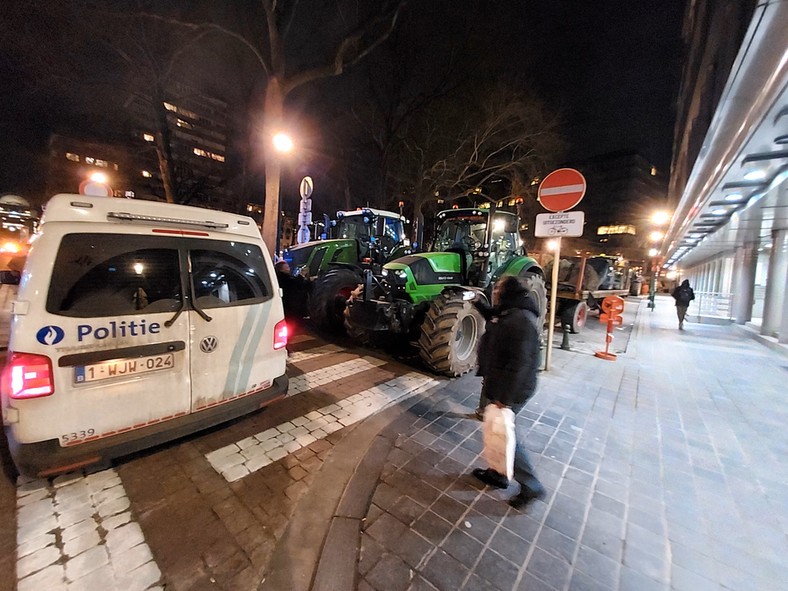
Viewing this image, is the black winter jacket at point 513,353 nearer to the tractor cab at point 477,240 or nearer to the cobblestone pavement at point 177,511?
the cobblestone pavement at point 177,511

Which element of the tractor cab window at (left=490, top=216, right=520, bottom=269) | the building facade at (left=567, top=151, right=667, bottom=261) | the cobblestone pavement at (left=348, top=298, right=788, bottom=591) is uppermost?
the building facade at (left=567, top=151, right=667, bottom=261)

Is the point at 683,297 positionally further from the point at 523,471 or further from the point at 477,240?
the point at 523,471

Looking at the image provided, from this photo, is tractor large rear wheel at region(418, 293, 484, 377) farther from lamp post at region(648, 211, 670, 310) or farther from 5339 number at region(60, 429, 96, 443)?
lamp post at region(648, 211, 670, 310)

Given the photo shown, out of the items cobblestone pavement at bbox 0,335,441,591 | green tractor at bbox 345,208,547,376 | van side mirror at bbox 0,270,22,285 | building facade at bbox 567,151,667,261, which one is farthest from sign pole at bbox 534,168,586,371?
building facade at bbox 567,151,667,261

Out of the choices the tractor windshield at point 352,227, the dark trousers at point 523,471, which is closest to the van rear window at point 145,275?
the dark trousers at point 523,471

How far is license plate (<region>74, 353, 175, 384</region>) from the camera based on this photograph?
7.13 feet

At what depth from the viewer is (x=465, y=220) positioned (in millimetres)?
6727

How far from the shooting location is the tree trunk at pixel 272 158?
9.50 metres

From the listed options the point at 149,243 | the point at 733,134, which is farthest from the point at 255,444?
the point at 733,134

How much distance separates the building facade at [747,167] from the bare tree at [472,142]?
22.8 ft

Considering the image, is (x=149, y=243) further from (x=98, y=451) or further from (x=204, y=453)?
(x=204, y=453)

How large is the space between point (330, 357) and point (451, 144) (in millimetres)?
15049

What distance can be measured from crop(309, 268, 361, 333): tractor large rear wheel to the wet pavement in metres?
3.10

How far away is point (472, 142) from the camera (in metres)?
17.0
